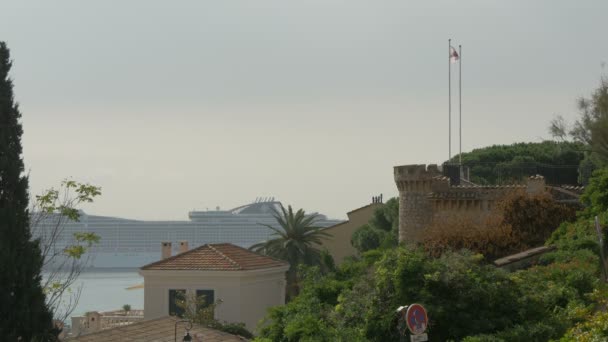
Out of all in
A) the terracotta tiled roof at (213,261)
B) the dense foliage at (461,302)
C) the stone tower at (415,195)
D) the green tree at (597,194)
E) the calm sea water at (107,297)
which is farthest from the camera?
the calm sea water at (107,297)

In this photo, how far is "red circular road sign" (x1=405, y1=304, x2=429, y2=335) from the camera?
54.1 feet

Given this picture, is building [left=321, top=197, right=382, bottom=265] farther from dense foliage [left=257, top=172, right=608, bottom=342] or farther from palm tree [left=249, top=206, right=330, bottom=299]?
dense foliage [left=257, top=172, right=608, bottom=342]

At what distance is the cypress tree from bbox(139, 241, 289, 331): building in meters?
21.7

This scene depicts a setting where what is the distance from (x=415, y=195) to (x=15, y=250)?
72.1 feet

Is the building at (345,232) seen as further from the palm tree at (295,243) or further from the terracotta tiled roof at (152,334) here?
the terracotta tiled roof at (152,334)

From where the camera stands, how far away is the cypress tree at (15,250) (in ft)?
69.4

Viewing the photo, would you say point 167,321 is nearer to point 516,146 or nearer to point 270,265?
point 270,265

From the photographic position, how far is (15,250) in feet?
69.7

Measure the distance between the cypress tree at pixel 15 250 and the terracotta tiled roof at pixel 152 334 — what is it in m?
6.82

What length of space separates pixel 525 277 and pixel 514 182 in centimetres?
1554

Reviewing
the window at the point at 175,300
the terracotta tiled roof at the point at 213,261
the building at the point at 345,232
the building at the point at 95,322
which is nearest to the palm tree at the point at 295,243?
the building at the point at 345,232

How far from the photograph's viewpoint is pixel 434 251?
37.3 metres

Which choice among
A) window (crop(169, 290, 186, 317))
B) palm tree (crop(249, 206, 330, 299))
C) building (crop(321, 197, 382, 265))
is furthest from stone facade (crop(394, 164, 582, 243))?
building (crop(321, 197, 382, 265))

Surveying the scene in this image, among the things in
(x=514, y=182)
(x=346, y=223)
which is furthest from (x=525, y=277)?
(x=346, y=223)
